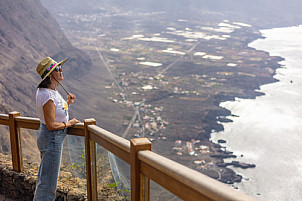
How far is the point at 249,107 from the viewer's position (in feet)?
128

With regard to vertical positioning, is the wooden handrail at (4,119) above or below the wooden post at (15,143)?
above

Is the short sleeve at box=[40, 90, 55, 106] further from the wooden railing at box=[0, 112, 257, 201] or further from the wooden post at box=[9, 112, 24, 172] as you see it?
the wooden post at box=[9, 112, 24, 172]

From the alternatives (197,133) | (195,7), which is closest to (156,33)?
(195,7)

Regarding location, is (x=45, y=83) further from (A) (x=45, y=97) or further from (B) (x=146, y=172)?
(B) (x=146, y=172)

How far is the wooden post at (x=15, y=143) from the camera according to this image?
4.25 m

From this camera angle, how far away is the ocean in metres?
24.8

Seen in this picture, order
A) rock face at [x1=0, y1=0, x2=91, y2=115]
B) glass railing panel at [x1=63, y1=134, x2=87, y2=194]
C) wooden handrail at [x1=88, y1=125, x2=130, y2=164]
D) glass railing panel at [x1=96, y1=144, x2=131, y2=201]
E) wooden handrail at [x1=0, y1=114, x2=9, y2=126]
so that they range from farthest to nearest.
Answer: rock face at [x1=0, y1=0, x2=91, y2=115] → wooden handrail at [x1=0, y1=114, x2=9, y2=126] → glass railing panel at [x1=63, y1=134, x2=87, y2=194] → glass railing panel at [x1=96, y1=144, x2=131, y2=201] → wooden handrail at [x1=88, y1=125, x2=130, y2=164]

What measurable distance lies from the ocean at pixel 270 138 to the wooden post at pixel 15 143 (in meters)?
20.5

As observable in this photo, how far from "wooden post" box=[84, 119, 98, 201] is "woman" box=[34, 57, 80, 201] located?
196 mm

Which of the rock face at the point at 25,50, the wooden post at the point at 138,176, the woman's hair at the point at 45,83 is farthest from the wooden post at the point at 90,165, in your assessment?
the rock face at the point at 25,50

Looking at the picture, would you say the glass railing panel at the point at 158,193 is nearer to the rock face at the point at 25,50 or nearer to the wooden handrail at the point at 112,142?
the wooden handrail at the point at 112,142

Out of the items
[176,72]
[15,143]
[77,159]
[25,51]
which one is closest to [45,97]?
[77,159]

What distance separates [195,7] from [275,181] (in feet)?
310

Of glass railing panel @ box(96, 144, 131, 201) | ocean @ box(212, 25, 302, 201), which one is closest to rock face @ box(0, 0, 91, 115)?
ocean @ box(212, 25, 302, 201)
